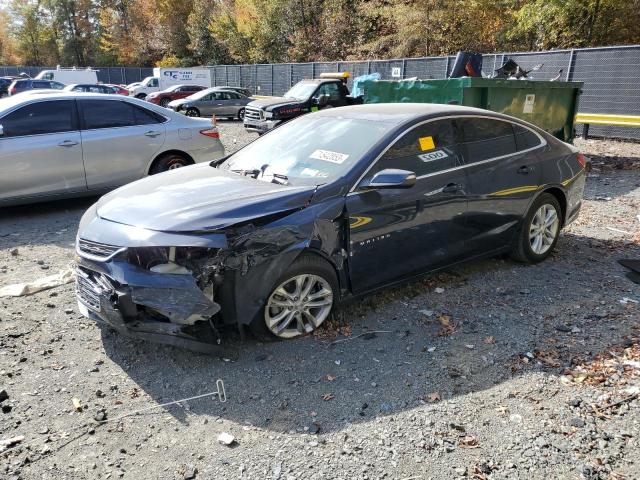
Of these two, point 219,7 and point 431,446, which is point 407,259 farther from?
point 219,7

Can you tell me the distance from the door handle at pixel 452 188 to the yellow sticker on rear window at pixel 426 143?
14.0 inches

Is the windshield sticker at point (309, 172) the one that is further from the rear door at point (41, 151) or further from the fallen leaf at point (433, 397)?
the rear door at point (41, 151)

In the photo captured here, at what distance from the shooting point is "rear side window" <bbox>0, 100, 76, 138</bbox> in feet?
22.0

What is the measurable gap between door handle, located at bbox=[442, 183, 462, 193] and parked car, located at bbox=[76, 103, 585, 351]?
0.6 inches

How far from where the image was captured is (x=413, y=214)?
4207mm

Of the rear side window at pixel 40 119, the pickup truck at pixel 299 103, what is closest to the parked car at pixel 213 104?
the pickup truck at pixel 299 103

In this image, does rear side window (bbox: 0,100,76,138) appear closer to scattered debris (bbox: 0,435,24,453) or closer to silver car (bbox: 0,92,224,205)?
silver car (bbox: 0,92,224,205)

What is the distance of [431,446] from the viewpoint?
112 inches

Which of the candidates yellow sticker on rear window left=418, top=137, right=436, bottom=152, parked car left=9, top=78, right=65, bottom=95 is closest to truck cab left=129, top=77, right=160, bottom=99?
parked car left=9, top=78, right=65, bottom=95

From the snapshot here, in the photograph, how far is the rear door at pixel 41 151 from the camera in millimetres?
6648

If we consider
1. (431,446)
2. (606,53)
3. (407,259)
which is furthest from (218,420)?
(606,53)

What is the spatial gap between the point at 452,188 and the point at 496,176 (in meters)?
0.62

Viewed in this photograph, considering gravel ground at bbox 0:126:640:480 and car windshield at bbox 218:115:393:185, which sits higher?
car windshield at bbox 218:115:393:185

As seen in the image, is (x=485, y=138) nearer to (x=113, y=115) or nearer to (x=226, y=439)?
(x=226, y=439)
